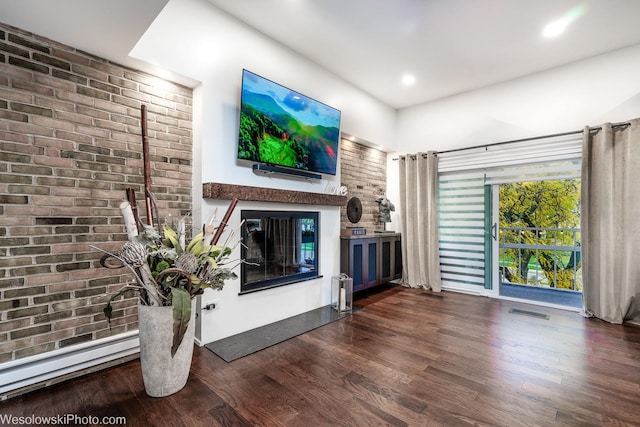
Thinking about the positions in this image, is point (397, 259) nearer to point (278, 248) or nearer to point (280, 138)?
point (278, 248)

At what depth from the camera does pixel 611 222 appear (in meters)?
3.24

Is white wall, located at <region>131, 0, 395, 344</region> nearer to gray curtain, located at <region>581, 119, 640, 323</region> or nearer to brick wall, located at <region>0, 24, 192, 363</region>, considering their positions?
brick wall, located at <region>0, 24, 192, 363</region>

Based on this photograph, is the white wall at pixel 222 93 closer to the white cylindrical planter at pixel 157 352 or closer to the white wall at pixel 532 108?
the white cylindrical planter at pixel 157 352

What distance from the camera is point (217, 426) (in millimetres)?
1589

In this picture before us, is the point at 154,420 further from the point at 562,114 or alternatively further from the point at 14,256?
the point at 562,114

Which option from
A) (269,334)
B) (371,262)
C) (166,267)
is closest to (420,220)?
(371,262)

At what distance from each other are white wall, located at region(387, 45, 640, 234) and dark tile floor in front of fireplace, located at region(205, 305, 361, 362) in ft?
8.10

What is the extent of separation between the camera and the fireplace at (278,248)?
9.51ft

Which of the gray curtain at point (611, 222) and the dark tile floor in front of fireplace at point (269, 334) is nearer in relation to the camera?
the dark tile floor in front of fireplace at point (269, 334)

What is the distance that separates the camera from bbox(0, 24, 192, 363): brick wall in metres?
1.86

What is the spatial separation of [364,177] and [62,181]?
12.2ft

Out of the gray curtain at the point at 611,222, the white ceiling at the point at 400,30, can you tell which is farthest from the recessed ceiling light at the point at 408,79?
the gray curtain at the point at 611,222

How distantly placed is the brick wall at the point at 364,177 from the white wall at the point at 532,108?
0.33 m

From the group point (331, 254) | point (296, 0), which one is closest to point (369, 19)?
point (296, 0)
